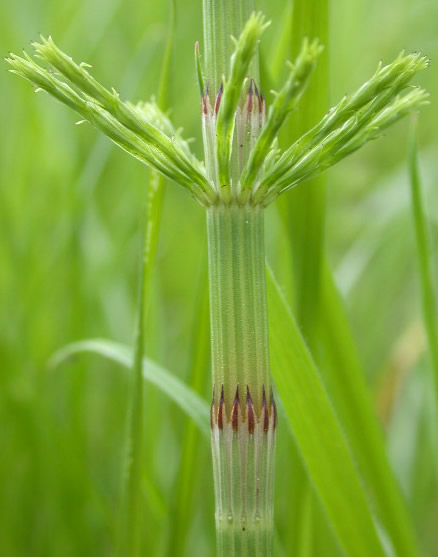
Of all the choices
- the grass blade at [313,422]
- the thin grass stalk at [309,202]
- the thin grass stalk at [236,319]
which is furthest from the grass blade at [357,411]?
the thin grass stalk at [236,319]

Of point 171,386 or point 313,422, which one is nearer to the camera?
point 313,422

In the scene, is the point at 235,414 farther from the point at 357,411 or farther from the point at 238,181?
the point at 357,411

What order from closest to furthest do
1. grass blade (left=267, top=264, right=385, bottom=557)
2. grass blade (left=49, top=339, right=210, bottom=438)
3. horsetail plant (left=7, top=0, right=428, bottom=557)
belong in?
horsetail plant (left=7, top=0, right=428, bottom=557), grass blade (left=267, top=264, right=385, bottom=557), grass blade (left=49, top=339, right=210, bottom=438)

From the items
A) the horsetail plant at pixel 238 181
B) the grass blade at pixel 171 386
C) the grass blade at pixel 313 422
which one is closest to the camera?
the horsetail plant at pixel 238 181

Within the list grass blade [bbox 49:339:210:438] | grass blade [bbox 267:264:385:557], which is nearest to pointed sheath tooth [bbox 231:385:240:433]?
grass blade [bbox 267:264:385:557]

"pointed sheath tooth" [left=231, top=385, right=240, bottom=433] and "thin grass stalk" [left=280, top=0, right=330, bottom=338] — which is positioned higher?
"thin grass stalk" [left=280, top=0, right=330, bottom=338]

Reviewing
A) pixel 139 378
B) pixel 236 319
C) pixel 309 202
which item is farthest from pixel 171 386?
pixel 236 319

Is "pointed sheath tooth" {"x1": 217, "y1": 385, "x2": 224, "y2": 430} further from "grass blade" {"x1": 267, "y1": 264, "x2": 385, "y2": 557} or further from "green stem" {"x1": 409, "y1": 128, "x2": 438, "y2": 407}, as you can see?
"green stem" {"x1": 409, "y1": 128, "x2": 438, "y2": 407}

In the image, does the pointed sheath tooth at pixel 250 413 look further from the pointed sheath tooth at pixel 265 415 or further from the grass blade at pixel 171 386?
the grass blade at pixel 171 386
